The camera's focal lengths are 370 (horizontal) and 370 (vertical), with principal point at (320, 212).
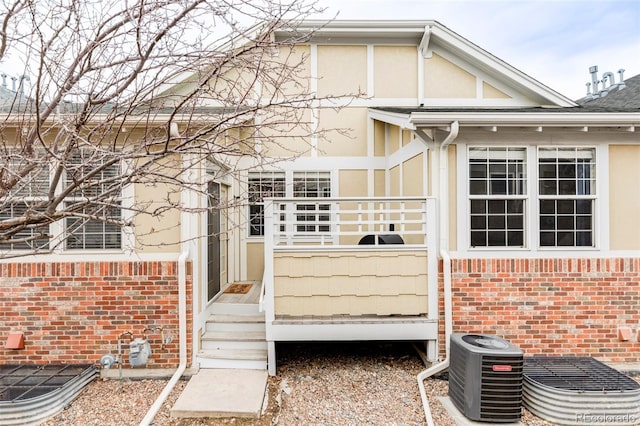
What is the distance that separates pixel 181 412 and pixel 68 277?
2.50m

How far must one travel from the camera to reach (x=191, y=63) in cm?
274

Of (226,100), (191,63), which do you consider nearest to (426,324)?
(226,100)

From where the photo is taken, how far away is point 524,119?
487 cm

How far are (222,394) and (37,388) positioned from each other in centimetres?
216

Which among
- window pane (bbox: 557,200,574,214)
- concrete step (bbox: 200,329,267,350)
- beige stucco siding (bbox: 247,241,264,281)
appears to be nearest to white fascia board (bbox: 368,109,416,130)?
window pane (bbox: 557,200,574,214)

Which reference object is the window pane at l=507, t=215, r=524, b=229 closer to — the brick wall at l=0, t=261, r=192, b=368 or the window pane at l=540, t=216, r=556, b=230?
the window pane at l=540, t=216, r=556, b=230

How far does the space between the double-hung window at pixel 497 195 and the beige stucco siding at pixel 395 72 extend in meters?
3.08

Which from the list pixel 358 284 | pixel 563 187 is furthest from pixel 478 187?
pixel 358 284

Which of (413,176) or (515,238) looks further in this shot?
(413,176)

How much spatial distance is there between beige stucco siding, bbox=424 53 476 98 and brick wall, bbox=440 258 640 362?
13.6 ft

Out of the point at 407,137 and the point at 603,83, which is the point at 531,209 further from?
the point at 603,83

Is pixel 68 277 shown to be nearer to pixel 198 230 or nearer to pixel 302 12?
pixel 198 230

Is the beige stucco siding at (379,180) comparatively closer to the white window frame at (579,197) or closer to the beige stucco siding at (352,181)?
the beige stucco siding at (352,181)

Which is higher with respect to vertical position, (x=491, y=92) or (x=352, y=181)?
(x=491, y=92)
